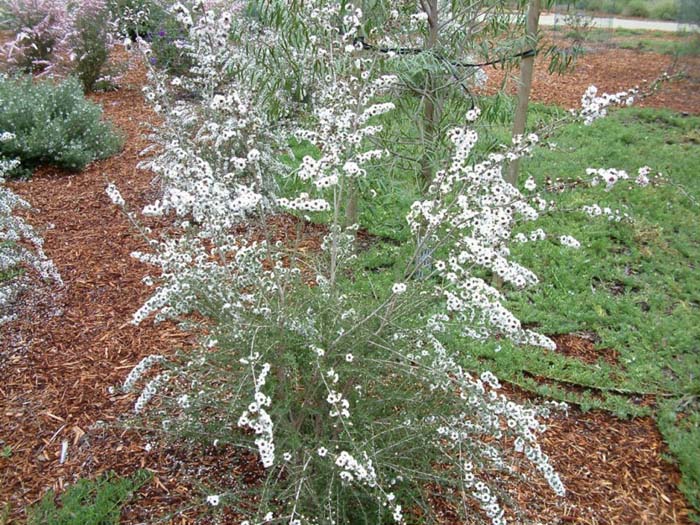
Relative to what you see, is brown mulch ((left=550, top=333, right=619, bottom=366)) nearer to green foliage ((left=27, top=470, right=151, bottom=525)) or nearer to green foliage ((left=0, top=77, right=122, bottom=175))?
green foliage ((left=27, top=470, right=151, bottom=525))

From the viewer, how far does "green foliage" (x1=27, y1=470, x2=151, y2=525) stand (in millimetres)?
2355

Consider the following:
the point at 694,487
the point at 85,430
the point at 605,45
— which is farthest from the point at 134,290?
the point at 605,45

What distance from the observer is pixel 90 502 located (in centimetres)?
246

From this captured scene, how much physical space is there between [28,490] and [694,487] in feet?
10.1

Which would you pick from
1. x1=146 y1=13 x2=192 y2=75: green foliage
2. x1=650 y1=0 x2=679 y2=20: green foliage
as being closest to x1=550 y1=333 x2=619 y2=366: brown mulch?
x1=146 y1=13 x2=192 y2=75: green foliage

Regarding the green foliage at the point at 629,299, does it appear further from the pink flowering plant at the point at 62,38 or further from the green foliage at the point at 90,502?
the pink flowering plant at the point at 62,38

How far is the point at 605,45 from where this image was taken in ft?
38.5

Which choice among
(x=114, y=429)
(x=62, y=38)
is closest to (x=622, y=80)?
(x=62, y=38)

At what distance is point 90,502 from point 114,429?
0.47 metres

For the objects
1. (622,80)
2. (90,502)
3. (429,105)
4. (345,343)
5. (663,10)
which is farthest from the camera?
(663,10)

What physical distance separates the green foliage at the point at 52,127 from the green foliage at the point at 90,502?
421 centimetres

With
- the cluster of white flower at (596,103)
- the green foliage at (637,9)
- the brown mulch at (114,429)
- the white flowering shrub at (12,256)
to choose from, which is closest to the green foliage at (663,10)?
the green foliage at (637,9)

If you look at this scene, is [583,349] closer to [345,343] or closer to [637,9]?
[345,343]

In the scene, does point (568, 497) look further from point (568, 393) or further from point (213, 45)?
point (213, 45)
